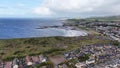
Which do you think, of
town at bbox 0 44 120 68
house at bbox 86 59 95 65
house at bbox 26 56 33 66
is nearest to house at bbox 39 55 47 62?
town at bbox 0 44 120 68

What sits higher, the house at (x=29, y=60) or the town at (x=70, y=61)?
the house at (x=29, y=60)

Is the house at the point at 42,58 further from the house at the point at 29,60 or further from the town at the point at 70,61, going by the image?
the house at the point at 29,60

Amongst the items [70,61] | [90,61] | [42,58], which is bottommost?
[90,61]

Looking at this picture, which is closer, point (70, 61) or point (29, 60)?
point (70, 61)

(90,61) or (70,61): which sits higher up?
(70,61)

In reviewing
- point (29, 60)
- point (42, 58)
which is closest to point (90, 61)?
point (42, 58)

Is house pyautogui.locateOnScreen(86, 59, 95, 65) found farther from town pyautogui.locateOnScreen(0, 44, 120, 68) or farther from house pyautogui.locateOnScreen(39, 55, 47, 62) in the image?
house pyautogui.locateOnScreen(39, 55, 47, 62)

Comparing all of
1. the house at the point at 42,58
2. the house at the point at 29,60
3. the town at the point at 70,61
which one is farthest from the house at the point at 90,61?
the house at the point at 29,60

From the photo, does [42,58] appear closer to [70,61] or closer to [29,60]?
[29,60]

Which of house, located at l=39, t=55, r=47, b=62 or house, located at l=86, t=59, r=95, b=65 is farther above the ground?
house, located at l=39, t=55, r=47, b=62

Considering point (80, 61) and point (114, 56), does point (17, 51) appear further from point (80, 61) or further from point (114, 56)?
point (114, 56)

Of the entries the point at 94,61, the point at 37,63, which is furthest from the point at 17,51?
the point at 94,61
